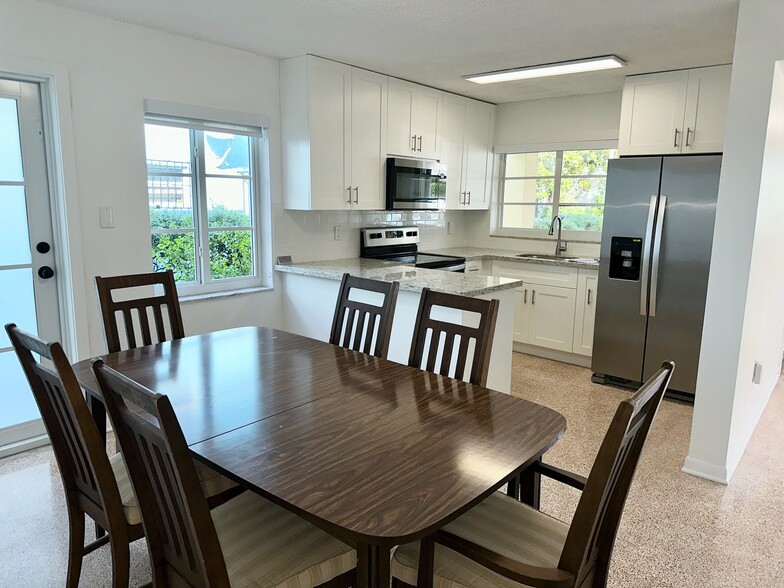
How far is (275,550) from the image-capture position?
1.38m

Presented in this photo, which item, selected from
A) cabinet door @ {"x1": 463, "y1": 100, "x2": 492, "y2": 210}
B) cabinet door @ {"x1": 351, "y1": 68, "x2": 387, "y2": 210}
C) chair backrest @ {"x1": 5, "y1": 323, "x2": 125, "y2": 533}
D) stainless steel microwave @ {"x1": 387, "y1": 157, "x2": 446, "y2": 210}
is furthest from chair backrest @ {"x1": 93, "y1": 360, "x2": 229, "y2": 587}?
cabinet door @ {"x1": 463, "y1": 100, "x2": 492, "y2": 210}

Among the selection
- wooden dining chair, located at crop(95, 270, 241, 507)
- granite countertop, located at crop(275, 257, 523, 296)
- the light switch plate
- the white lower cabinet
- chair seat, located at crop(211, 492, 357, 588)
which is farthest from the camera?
the white lower cabinet

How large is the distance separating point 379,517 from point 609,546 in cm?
68

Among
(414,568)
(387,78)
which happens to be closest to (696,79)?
(387,78)

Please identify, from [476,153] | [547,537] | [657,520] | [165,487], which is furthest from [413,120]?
[165,487]

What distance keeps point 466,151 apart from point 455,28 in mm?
2096

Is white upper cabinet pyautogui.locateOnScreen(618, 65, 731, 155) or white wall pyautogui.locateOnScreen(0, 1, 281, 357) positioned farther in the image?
white upper cabinet pyautogui.locateOnScreen(618, 65, 731, 155)

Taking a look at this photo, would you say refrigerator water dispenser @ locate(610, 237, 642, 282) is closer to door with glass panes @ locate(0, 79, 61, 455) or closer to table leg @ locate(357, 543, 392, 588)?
table leg @ locate(357, 543, 392, 588)

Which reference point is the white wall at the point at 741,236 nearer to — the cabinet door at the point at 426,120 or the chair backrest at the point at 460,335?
the chair backrest at the point at 460,335

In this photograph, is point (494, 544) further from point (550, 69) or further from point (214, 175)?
point (550, 69)

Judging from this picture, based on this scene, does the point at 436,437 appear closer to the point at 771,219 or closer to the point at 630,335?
the point at 771,219

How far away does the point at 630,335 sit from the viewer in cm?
402

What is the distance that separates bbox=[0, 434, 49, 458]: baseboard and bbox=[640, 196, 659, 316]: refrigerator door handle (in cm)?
396

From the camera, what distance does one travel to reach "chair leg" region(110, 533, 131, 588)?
61.8 inches
